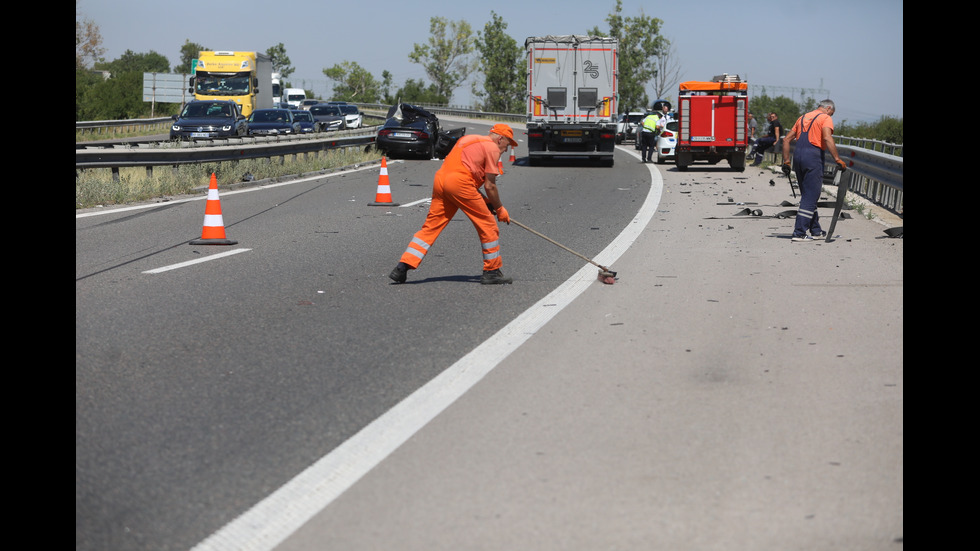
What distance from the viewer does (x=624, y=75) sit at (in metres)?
92.1

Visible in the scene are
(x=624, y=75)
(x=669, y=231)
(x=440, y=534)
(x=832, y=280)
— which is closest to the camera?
(x=440, y=534)

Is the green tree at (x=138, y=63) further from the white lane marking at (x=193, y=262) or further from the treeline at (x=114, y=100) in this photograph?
the white lane marking at (x=193, y=262)

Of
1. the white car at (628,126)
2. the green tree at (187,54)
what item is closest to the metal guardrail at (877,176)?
the white car at (628,126)

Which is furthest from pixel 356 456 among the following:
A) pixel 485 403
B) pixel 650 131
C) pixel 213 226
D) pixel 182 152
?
pixel 650 131

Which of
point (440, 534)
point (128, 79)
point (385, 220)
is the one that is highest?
point (128, 79)

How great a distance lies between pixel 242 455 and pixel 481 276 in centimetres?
560

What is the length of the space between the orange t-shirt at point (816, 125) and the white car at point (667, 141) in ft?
70.8

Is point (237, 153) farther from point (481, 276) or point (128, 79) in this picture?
point (128, 79)

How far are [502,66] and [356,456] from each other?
97.5 m

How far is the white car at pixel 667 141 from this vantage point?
34906mm

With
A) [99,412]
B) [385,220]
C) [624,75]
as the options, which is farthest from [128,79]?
[99,412]

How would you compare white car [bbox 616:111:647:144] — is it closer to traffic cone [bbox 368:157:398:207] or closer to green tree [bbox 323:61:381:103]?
traffic cone [bbox 368:157:398:207]

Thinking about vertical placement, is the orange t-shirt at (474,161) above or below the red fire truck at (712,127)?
below

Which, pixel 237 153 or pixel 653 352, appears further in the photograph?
pixel 237 153
